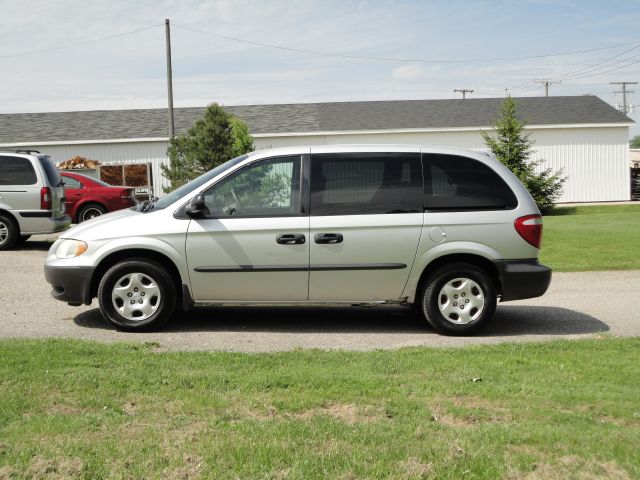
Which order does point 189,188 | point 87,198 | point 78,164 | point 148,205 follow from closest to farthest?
point 189,188 < point 148,205 < point 87,198 < point 78,164

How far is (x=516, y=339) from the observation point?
7859 mm

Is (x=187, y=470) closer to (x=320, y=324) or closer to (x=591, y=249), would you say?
(x=320, y=324)

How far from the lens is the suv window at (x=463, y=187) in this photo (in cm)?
801

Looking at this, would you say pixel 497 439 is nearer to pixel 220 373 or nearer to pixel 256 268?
pixel 220 373

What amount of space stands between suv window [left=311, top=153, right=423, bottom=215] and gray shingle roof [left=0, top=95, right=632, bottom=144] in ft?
101

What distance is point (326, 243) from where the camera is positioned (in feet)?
25.8

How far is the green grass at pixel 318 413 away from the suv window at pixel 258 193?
5.76ft

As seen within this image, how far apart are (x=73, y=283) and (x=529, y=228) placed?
177 inches

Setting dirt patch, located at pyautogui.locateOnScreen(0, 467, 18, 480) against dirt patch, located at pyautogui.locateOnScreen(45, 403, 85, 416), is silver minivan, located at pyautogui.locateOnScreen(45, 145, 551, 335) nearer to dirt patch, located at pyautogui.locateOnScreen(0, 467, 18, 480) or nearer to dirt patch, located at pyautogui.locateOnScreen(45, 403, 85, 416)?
dirt patch, located at pyautogui.locateOnScreen(45, 403, 85, 416)

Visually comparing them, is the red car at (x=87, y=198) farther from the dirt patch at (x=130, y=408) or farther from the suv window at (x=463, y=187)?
the dirt patch at (x=130, y=408)

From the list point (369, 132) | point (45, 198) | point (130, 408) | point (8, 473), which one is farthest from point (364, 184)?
point (369, 132)

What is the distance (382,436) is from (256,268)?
3.68 m

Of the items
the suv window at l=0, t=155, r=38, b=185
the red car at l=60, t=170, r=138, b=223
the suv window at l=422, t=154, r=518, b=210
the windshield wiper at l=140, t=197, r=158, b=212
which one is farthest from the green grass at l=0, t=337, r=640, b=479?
the red car at l=60, t=170, r=138, b=223

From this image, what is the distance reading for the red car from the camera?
2083 cm
